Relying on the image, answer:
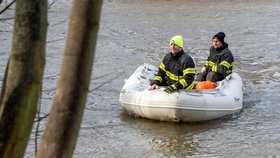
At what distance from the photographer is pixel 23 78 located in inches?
86.1

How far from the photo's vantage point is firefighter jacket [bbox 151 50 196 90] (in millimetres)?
8602

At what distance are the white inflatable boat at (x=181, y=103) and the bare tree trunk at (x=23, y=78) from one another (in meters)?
6.18

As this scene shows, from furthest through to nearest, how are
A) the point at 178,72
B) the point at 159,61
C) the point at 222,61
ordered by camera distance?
the point at 159,61
the point at 222,61
the point at 178,72

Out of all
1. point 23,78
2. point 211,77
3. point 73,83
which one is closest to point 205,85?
point 211,77

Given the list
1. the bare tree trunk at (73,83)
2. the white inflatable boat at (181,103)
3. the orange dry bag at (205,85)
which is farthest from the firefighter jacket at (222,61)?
the bare tree trunk at (73,83)

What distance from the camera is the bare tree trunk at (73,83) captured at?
1.92 m

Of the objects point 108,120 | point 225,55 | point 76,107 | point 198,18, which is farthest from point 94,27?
point 198,18

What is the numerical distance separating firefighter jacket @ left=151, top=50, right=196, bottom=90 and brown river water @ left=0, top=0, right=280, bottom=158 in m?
0.60

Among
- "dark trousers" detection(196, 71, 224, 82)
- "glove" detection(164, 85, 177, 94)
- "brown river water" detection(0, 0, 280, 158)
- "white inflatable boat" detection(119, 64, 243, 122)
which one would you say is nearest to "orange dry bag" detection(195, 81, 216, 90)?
"white inflatable boat" detection(119, 64, 243, 122)

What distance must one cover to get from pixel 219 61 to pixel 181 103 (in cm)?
174

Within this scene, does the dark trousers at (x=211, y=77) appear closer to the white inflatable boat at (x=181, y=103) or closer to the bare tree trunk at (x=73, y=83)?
the white inflatable boat at (x=181, y=103)

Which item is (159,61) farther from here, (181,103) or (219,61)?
(181,103)

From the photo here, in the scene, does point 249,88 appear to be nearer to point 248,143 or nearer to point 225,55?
point 225,55

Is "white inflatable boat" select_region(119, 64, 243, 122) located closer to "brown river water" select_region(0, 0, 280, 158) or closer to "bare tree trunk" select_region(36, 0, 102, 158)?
"brown river water" select_region(0, 0, 280, 158)
